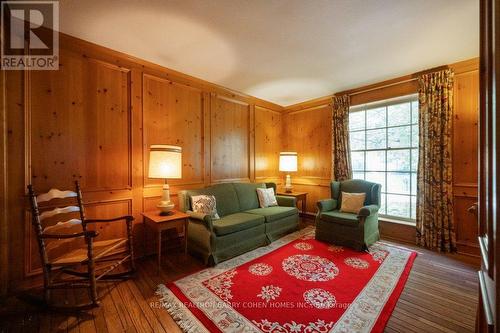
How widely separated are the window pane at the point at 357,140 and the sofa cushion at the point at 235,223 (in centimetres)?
238

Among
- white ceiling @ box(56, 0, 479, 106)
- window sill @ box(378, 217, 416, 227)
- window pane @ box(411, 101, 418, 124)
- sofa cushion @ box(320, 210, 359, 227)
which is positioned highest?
white ceiling @ box(56, 0, 479, 106)

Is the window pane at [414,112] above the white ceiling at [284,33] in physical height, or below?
below

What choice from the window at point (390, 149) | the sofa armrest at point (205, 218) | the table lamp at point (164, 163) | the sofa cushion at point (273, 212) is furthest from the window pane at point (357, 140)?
the table lamp at point (164, 163)

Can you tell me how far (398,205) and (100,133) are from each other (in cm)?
452

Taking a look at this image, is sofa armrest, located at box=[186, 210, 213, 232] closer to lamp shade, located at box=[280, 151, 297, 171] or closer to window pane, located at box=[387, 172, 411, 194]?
lamp shade, located at box=[280, 151, 297, 171]

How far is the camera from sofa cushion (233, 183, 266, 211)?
352 centimetres

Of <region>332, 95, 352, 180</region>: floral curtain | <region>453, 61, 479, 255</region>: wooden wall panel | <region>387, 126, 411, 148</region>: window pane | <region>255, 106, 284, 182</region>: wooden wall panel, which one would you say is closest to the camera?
<region>453, 61, 479, 255</region>: wooden wall panel

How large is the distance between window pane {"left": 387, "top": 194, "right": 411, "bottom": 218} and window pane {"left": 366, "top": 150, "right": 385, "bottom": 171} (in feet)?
1.69

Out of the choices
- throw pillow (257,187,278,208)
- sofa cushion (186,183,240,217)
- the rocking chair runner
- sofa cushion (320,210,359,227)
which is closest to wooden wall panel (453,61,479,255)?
sofa cushion (320,210,359,227)

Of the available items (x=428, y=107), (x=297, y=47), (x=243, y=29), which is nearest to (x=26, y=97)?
(x=243, y=29)

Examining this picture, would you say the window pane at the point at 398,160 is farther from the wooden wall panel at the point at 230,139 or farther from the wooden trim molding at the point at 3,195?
the wooden trim molding at the point at 3,195

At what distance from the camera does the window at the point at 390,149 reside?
3.34 m

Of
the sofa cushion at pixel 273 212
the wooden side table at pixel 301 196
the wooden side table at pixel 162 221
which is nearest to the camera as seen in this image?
the wooden side table at pixel 162 221

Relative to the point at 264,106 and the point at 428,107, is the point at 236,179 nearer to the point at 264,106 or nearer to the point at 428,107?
the point at 264,106
